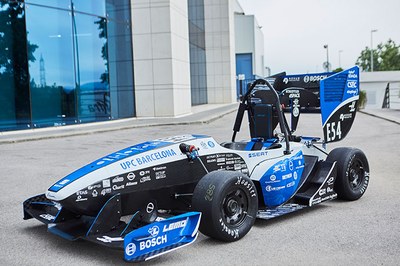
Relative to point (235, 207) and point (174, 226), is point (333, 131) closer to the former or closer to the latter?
point (235, 207)

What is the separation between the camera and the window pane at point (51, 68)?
1883 cm

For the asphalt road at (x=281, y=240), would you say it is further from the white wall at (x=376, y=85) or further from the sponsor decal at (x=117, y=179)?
the white wall at (x=376, y=85)

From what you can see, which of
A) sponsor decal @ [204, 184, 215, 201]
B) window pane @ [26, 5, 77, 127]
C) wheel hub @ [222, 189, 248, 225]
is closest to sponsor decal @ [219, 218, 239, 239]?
wheel hub @ [222, 189, 248, 225]

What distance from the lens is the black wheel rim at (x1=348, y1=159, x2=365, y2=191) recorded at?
684cm

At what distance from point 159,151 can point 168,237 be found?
3.45ft

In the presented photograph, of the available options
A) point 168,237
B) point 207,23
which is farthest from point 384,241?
point 207,23

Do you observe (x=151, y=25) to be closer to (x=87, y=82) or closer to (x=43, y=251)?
(x=87, y=82)

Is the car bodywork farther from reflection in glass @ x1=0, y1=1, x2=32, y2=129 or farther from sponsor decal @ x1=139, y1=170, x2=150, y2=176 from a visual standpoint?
reflection in glass @ x1=0, y1=1, x2=32, y2=129

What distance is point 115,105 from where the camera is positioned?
23.2 m

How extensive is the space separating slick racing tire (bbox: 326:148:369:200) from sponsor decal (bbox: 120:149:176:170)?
8.29 feet

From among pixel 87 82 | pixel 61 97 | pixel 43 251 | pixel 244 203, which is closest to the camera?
pixel 43 251

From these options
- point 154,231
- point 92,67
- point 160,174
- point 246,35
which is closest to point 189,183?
point 160,174

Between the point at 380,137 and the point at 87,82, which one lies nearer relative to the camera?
the point at 380,137

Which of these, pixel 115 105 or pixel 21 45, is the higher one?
pixel 21 45
